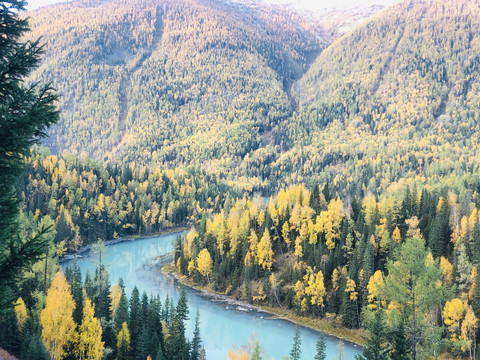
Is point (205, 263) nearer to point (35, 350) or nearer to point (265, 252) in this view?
point (265, 252)

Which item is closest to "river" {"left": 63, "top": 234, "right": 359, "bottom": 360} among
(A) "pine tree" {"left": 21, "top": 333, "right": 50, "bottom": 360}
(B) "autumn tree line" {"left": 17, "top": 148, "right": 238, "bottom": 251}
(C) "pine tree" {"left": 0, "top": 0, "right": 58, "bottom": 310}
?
(A) "pine tree" {"left": 21, "top": 333, "right": 50, "bottom": 360}

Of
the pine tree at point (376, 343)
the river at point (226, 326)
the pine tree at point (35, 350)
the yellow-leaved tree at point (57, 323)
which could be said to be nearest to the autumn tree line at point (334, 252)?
the river at point (226, 326)

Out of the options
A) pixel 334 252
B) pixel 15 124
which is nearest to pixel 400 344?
pixel 15 124

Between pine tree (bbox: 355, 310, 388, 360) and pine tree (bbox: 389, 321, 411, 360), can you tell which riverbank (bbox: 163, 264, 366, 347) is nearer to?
pine tree (bbox: 355, 310, 388, 360)

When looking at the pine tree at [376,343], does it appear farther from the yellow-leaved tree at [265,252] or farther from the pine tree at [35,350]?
the yellow-leaved tree at [265,252]

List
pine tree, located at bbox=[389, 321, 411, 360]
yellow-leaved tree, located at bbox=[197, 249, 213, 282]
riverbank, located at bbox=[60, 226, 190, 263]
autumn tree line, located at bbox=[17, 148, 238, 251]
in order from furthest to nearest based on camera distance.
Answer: autumn tree line, located at bbox=[17, 148, 238, 251], riverbank, located at bbox=[60, 226, 190, 263], yellow-leaved tree, located at bbox=[197, 249, 213, 282], pine tree, located at bbox=[389, 321, 411, 360]

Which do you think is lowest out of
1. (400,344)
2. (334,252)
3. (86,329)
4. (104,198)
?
(104,198)

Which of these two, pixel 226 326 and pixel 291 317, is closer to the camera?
pixel 226 326
